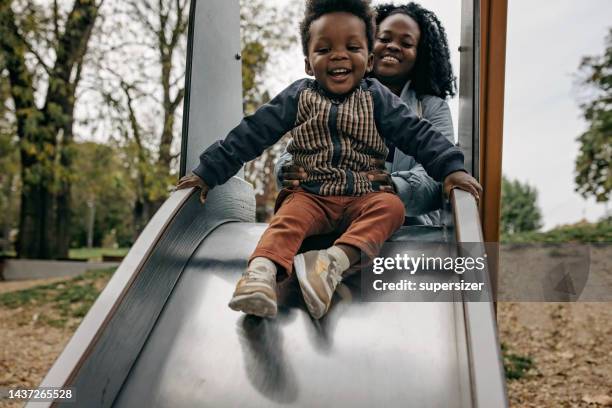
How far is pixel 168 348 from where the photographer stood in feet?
4.22

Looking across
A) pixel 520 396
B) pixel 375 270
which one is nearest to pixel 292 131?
pixel 375 270

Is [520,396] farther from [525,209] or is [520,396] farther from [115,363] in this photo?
[525,209]

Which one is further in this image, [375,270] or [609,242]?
→ [609,242]


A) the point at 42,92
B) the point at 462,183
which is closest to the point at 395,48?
the point at 462,183

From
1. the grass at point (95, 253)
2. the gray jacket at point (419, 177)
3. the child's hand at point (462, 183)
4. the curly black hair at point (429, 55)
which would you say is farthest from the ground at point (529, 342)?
the grass at point (95, 253)

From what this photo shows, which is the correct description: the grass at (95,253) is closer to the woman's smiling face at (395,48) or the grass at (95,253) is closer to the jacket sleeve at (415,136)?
the woman's smiling face at (395,48)

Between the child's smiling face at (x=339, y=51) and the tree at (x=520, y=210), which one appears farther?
the tree at (x=520, y=210)

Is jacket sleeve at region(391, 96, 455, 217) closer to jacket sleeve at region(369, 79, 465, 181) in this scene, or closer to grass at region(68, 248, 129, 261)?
jacket sleeve at region(369, 79, 465, 181)

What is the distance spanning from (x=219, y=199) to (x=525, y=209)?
17.0ft

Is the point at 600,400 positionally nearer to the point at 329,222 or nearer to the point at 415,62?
the point at 415,62

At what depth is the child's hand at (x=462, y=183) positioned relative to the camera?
1379 mm

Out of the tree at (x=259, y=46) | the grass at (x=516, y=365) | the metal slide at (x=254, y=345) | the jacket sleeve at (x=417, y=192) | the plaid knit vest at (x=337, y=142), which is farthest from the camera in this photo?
the tree at (x=259, y=46)

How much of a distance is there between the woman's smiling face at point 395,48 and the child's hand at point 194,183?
0.80m

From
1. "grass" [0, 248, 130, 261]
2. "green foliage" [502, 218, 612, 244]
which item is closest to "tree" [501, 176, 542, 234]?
"green foliage" [502, 218, 612, 244]
